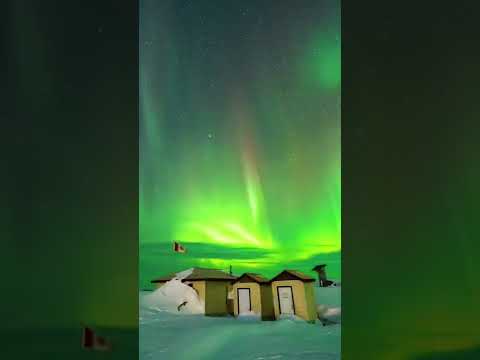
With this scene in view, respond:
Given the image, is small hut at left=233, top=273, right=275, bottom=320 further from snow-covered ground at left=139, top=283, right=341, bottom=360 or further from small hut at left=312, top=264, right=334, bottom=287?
small hut at left=312, top=264, right=334, bottom=287

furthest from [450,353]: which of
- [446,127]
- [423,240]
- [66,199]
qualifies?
[66,199]

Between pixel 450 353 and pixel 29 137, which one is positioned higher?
pixel 29 137

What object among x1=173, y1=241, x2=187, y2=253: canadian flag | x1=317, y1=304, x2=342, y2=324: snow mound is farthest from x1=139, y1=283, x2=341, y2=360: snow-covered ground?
x1=173, y1=241, x2=187, y2=253: canadian flag

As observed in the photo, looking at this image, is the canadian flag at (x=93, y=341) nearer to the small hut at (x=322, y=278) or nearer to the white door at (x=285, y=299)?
the white door at (x=285, y=299)

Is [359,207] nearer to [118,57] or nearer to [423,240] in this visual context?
[423,240]

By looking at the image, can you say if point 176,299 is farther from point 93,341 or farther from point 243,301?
point 93,341

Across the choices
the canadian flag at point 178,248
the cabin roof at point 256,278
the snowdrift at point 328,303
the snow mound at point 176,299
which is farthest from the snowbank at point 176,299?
the snowdrift at point 328,303
